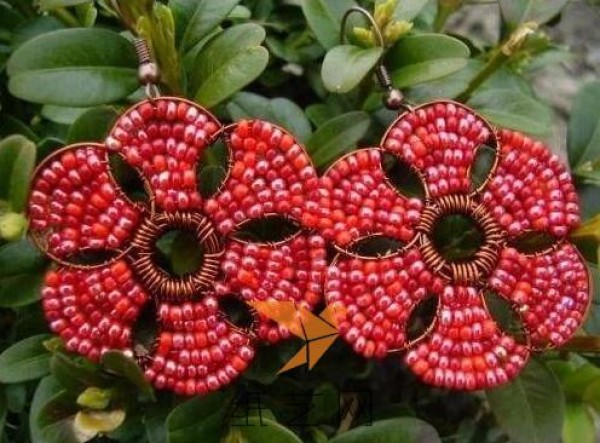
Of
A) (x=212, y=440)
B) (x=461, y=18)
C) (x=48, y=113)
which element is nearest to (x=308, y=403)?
(x=212, y=440)

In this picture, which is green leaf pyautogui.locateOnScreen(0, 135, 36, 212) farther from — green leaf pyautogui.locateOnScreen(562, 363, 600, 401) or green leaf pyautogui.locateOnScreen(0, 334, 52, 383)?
green leaf pyautogui.locateOnScreen(562, 363, 600, 401)

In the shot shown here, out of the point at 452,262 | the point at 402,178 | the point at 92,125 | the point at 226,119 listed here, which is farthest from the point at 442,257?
the point at 92,125

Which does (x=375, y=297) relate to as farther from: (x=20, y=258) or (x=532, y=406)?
(x=20, y=258)

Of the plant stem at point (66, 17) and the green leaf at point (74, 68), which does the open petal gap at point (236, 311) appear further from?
the plant stem at point (66, 17)

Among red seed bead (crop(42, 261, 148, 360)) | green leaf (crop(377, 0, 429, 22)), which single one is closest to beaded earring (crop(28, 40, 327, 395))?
red seed bead (crop(42, 261, 148, 360))

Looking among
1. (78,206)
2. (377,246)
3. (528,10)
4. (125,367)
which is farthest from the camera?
(528,10)

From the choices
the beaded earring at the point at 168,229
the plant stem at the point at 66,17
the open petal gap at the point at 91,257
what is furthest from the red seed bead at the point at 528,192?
the plant stem at the point at 66,17

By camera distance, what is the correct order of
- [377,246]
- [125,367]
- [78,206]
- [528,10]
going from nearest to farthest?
[125,367]
[78,206]
[377,246]
[528,10]
